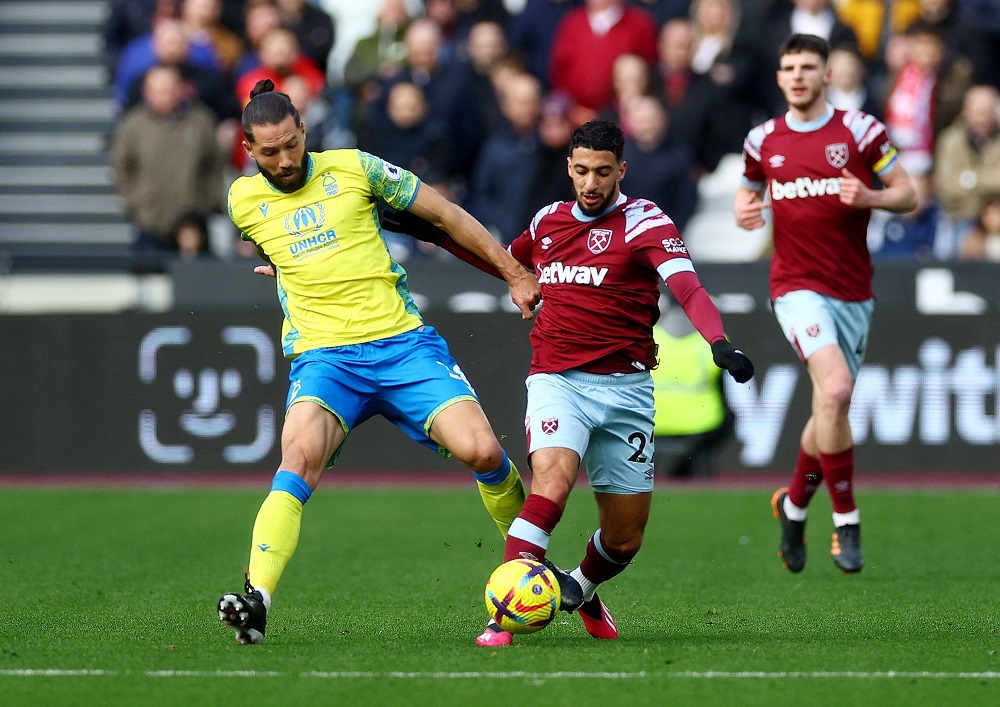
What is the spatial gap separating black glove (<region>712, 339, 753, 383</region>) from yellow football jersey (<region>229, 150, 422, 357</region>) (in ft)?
5.05

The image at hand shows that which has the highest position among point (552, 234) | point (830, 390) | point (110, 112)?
point (110, 112)

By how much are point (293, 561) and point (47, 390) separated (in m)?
5.09

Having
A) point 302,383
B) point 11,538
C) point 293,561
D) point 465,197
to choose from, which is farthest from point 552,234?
point 465,197

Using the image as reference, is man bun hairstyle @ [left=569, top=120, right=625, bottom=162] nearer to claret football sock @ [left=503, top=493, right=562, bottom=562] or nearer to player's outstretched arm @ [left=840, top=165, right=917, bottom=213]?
claret football sock @ [left=503, top=493, right=562, bottom=562]

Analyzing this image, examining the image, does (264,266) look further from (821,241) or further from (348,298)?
(821,241)

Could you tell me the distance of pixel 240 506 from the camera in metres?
11.9

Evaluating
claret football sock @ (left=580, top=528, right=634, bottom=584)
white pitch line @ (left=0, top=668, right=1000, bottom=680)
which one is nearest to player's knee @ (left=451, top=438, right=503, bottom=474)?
claret football sock @ (left=580, top=528, right=634, bottom=584)

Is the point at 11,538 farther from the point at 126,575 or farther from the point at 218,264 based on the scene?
the point at 218,264

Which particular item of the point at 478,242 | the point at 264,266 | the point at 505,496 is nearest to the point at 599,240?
the point at 478,242

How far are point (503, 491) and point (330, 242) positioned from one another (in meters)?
1.29

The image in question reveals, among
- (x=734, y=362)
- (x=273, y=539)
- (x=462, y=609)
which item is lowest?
(x=462, y=609)

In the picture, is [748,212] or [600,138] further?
[748,212]

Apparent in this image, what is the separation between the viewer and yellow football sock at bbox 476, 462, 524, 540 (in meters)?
6.92

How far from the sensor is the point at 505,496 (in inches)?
274
